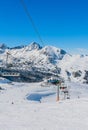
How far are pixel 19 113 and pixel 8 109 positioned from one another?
1.78 meters

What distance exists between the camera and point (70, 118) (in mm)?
19250

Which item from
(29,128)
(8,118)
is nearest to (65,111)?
(8,118)

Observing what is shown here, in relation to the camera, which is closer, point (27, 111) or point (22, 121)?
point (22, 121)

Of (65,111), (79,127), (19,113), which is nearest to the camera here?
(79,127)

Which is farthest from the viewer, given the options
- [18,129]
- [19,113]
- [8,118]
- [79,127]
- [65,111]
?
[65,111]

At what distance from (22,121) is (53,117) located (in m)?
2.47

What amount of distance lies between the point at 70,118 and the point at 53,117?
3.42 ft

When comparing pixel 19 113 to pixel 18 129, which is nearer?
pixel 18 129

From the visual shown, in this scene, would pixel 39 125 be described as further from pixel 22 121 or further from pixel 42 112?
pixel 42 112

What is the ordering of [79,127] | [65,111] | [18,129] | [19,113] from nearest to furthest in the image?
[18,129] < [79,127] < [19,113] < [65,111]

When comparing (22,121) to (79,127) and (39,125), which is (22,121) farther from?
(79,127)

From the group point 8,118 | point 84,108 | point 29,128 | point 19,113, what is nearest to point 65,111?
point 84,108

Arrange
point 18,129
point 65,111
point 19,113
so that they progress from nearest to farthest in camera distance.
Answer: point 18,129 < point 19,113 < point 65,111

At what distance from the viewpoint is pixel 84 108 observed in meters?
22.8
